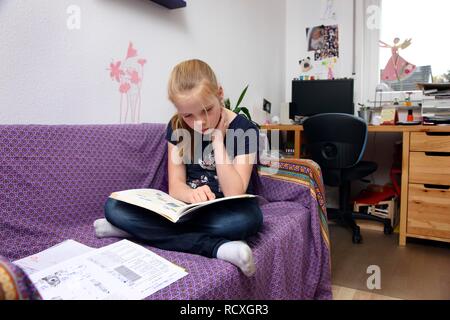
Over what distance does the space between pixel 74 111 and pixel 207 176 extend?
58cm

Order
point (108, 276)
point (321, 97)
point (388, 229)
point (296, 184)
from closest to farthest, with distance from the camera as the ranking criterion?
point (108, 276), point (296, 184), point (388, 229), point (321, 97)

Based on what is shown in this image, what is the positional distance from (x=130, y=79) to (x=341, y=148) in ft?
4.13

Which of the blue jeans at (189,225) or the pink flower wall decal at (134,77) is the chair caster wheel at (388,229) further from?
the pink flower wall decal at (134,77)

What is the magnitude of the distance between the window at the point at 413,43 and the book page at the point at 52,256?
2.51 meters

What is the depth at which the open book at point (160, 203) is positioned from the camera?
0.88 m

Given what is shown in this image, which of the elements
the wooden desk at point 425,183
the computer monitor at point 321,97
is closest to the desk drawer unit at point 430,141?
the wooden desk at point 425,183

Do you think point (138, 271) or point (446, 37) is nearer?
point (138, 271)

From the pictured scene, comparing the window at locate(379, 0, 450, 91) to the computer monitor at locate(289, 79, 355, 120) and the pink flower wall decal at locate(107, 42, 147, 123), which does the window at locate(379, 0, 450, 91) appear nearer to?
the computer monitor at locate(289, 79, 355, 120)

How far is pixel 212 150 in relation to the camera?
4.18ft

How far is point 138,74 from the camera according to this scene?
5.15 ft

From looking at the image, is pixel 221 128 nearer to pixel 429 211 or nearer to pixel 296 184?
pixel 296 184

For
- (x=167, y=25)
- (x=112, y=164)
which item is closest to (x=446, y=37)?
(x=167, y=25)

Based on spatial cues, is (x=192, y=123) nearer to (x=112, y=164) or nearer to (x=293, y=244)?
(x=112, y=164)

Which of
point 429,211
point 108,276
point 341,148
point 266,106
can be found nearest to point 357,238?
point 429,211
